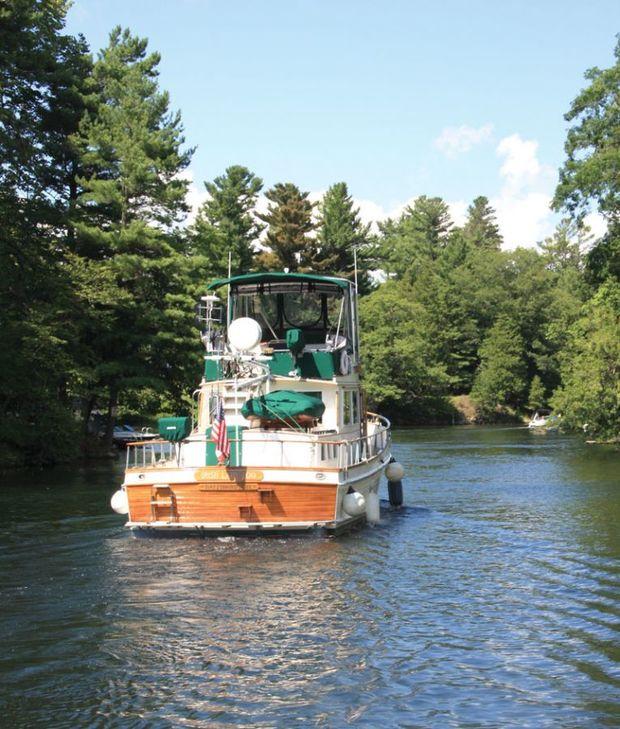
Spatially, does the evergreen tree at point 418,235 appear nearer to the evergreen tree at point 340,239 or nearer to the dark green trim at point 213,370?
the evergreen tree at point 340,239

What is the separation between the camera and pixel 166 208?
45.5m

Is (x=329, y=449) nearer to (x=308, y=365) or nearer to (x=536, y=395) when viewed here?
(x=308, y=365)

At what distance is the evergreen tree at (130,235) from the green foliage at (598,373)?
21.0 m

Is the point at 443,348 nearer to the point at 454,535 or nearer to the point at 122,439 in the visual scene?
the point at 122,439

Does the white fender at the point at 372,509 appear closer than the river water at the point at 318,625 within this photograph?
No

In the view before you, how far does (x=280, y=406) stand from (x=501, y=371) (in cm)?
6905

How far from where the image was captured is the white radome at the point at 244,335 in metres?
20.4

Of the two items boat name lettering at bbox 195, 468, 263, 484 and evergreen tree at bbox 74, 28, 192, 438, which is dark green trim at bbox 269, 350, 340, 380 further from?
evergreen tree at bbox 74, 28, 192, 438

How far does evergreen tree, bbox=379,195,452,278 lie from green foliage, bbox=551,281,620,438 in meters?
69.9

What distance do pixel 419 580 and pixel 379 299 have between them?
2796 inches

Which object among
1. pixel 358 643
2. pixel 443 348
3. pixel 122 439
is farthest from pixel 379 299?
pixel 358 643

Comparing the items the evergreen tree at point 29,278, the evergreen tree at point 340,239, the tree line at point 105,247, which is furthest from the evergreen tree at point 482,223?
the evergreen tree at point 29,278

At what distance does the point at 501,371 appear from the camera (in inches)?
3388

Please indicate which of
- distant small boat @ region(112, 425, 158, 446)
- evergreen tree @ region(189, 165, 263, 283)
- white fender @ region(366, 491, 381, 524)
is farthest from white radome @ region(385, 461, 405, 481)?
evergreen tree @ region(189, 165, 263, 283)
